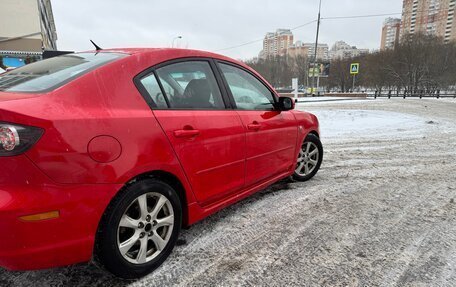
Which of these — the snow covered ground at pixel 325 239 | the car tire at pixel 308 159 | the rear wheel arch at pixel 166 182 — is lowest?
the snow covered ground at pixel 325 239

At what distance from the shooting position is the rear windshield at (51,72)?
83.9 inches

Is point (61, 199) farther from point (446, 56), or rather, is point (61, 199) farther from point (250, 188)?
point (446, 56)

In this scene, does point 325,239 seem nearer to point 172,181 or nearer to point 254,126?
point 254,126

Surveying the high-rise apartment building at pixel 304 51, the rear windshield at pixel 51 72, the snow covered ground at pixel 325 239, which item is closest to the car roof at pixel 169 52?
the rear windshield at pixel 51 72

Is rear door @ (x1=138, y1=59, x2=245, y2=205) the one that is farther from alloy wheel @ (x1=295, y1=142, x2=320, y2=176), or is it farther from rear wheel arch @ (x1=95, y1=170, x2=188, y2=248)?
alloy wheel @ (x1=295, y1=142, x2=320, y2=176)

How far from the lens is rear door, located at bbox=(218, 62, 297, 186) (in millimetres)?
3155

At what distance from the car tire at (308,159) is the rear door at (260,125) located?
1.62 ft

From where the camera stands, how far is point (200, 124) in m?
2.58

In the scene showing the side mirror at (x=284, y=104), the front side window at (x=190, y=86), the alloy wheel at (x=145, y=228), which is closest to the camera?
the alloy wheel at (x=145, y=228)

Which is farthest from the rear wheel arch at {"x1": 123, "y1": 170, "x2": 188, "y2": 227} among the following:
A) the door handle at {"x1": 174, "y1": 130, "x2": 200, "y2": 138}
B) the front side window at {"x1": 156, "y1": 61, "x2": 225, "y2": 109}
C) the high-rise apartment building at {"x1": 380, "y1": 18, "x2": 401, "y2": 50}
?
the high-rise apartment building at {"x1": 380, "y1": 18, "x2": 401, "y2": 50}

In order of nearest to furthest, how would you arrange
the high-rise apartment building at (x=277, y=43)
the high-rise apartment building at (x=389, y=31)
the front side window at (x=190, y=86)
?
1. the front side window at (x=190, y=86)
2. the high-rise apartment building at (x=277, y=43)
3. the high-rise apartment building at (x=389, y=31)

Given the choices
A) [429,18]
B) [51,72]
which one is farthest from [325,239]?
[429,18]

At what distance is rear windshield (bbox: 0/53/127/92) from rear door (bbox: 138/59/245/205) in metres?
0.40

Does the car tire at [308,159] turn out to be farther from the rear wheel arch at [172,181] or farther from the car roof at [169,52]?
the rear wheel arch at [172,181]
